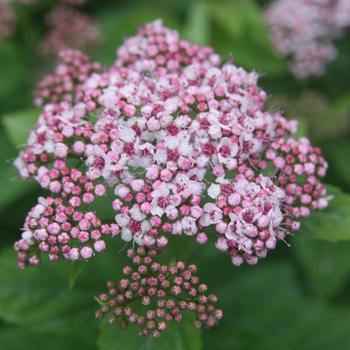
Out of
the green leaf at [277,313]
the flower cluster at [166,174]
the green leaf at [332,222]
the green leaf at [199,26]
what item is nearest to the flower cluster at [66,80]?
the flower cluster at [166,174]

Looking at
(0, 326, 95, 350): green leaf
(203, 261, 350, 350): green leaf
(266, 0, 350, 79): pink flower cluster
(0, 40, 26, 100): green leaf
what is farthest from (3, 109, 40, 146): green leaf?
(266, 0, 350, 79): pink flower cluster

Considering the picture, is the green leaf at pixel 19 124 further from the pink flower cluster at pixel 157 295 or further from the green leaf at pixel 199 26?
the green leaf at pixel 199 26


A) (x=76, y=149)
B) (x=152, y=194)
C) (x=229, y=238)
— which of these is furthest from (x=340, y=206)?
(x=76, y=149)

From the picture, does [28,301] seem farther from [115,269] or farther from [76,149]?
[76,149]

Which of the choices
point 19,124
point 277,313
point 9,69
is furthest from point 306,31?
point 19,124

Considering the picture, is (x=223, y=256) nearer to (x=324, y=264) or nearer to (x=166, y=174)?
(x=324, y=264)

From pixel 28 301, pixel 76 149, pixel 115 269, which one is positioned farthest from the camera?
pixel 115 269
